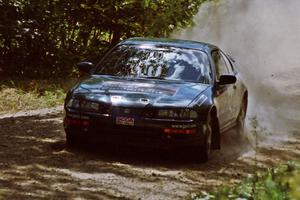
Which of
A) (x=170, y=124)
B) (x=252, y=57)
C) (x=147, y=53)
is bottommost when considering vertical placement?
(x=252, y=57)

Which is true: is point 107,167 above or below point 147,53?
below

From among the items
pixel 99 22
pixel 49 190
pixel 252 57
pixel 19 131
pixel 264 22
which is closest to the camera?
pixel 49 190

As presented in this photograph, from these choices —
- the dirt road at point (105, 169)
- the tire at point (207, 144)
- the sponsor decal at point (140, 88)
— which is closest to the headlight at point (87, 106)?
the sponsor decal at point (140, 88)

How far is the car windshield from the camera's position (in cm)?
910

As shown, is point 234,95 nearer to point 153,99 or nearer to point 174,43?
point 174,43

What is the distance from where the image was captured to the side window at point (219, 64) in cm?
971

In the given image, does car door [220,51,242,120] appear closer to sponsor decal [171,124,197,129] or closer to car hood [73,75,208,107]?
car hood [73,75,208,107]

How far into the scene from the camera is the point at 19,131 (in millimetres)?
10250

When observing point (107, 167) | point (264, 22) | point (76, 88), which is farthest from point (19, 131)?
point (264, 22)

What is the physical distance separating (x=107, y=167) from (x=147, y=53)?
2208mm

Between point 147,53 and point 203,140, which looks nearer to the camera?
point 203,140

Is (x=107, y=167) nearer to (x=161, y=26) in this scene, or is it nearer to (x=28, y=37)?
(x=28, y=37)

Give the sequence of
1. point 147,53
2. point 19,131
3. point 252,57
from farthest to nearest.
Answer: point 252,57, point 19,131, point 147,53

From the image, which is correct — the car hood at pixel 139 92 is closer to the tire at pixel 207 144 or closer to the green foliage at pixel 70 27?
the tire at pixel 207 144
